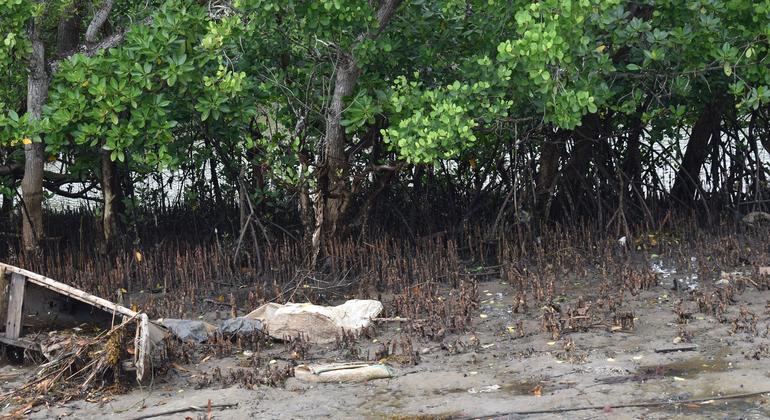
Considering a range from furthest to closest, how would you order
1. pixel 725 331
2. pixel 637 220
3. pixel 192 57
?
pixel 637 220 < pixel 192 57 < pixel 725 331

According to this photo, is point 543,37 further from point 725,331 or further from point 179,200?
point 179,200

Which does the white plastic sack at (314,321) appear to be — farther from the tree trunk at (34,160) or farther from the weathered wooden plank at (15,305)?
the tree trunk at (34,160)

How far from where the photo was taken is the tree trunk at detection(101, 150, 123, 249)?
855 centimetres

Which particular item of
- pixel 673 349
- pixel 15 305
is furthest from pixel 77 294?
pixel 673 349

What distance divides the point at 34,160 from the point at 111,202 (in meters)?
0.71

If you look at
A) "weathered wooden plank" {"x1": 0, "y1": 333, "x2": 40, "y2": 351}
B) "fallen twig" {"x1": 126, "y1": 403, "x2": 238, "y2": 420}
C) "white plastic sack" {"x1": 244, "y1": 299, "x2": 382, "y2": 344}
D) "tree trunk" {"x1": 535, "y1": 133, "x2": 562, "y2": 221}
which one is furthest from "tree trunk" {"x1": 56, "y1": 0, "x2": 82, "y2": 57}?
"fallen twig" {"x1": 126, "y1": 403, "x2": 238, "y2": 420}

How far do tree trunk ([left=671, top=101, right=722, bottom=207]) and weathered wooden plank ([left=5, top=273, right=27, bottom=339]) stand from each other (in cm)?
536

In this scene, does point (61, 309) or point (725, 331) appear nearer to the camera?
point (725, 331)

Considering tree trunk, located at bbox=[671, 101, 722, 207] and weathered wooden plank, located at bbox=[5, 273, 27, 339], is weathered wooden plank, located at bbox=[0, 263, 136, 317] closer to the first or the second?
Answer: weathered wooden plank, located at bbox=[5, 273, 27, 339]

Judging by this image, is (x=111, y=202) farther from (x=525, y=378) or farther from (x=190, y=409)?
(x=525, y=378)

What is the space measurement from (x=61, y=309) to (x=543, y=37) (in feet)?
10.9

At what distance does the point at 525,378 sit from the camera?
5.71 m

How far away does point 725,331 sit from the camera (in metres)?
6.30

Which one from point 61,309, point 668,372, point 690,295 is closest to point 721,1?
point 690,295
